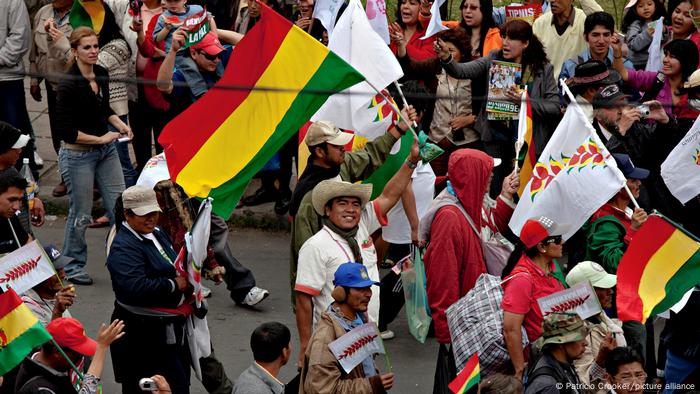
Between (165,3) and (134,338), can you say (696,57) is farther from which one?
(134,338)

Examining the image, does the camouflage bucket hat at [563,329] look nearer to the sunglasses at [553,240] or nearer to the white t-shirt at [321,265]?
the sunglasses at [553,240]

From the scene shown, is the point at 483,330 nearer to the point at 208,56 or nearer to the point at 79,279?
the point at 79,279

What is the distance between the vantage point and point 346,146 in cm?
927

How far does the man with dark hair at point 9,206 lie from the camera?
8.45 m

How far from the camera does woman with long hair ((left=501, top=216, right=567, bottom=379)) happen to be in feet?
24.2

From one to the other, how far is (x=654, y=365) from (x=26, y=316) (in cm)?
414

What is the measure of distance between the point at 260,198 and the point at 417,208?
3.06m

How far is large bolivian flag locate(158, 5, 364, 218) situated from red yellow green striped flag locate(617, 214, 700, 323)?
6.56ft

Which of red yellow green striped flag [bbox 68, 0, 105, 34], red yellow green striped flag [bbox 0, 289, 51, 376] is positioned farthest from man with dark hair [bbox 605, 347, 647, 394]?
red yellow green striped flag [bbox 68, 0, 105, 34]

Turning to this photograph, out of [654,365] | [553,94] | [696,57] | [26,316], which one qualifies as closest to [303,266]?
[26,316]

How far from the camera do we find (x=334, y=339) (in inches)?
280

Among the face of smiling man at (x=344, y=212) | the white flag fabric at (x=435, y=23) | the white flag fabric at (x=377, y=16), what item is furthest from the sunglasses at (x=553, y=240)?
the white flag fabric at (x=435, y=23)

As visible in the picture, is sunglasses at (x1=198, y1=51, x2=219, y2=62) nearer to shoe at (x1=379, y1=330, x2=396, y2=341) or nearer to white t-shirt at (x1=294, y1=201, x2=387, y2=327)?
shoe at (x1=379, y1=330, x2=396, y2=341)

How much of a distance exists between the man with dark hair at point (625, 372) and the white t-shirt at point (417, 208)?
9.82 ft
